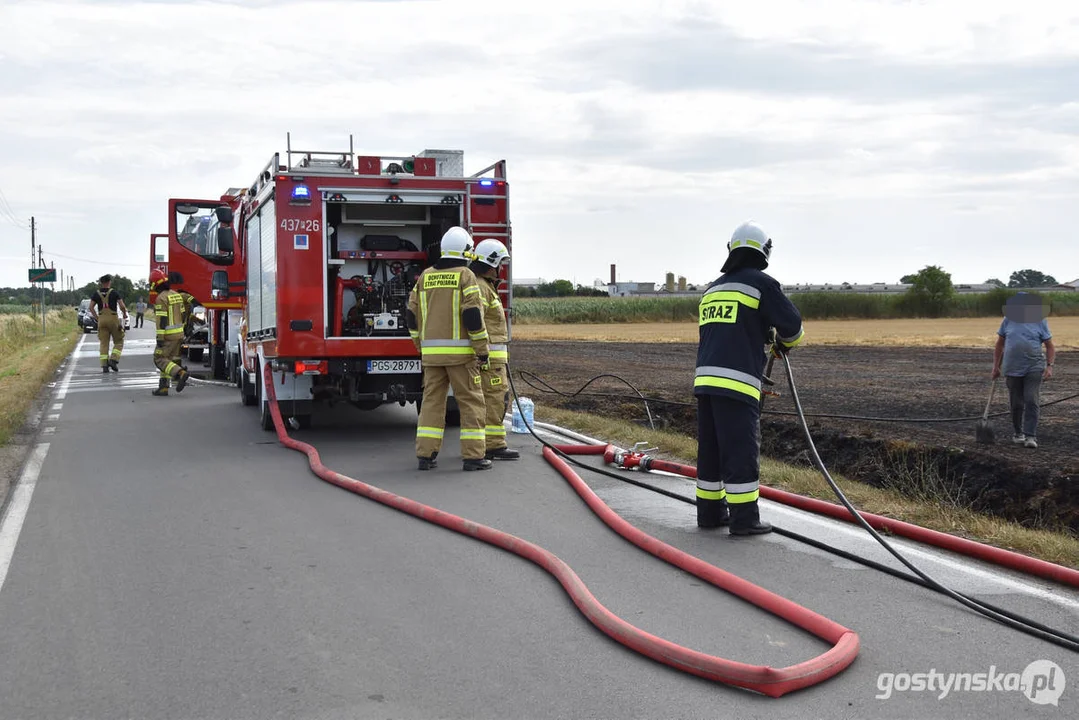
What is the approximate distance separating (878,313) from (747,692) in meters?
67.3

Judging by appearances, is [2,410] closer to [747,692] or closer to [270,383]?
[270,383]

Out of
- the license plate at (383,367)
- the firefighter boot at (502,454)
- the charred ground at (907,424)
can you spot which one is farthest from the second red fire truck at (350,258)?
the charred ground at (907,424)

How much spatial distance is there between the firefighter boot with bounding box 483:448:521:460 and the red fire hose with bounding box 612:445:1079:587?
2.55 metres

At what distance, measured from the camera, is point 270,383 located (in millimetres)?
11852

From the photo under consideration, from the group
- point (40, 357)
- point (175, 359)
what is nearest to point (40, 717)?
point (175, 359)

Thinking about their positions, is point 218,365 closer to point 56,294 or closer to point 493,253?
point 493,253

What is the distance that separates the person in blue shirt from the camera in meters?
10.9

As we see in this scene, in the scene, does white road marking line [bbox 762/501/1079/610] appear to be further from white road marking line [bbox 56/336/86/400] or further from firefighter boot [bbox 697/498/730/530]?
white road marking line [bbox 56/336/86/400]

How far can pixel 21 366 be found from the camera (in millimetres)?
24172

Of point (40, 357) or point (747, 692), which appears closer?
point (747, 692)

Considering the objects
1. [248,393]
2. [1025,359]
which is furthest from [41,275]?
[1025,359]

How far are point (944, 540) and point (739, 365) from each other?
157cm

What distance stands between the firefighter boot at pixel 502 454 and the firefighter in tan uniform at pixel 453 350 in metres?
0.54

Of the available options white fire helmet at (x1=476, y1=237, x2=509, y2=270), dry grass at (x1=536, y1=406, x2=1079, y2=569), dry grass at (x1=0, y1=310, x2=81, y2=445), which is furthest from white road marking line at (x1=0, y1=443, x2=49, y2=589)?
dry grass at (x1=536, y1=406, x2=1079, y2=569)
